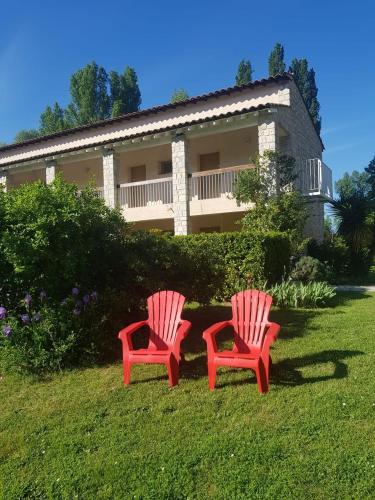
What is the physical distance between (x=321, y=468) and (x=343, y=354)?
2.59 metres

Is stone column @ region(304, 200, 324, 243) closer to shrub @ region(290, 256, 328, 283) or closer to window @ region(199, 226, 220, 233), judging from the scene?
window @ region(199, 226, 220, 233)

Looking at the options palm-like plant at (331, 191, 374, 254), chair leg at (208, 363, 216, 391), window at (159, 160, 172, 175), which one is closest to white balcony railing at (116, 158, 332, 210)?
palm-like plant at (331, 191, 374, 254)

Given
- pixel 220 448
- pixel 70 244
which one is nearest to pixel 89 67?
pixel 70 244

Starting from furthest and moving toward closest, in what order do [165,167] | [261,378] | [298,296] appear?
[165,167], [298,296], [261,378]

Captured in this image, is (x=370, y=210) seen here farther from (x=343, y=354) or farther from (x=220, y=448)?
(x=220, y=448)

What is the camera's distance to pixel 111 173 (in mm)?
16594

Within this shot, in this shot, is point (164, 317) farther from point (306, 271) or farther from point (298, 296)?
point (306, 271)

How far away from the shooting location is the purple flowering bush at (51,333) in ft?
17.3

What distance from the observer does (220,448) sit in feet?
11.0

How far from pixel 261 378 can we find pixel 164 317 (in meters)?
1.57

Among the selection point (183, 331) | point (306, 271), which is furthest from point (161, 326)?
point (306, 271)

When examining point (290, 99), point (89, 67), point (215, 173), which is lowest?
point (215, 173)

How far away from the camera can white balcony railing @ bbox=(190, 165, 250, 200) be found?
48.6 ft

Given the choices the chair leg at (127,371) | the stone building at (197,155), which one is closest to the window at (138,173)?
the stone building at (197,155)
